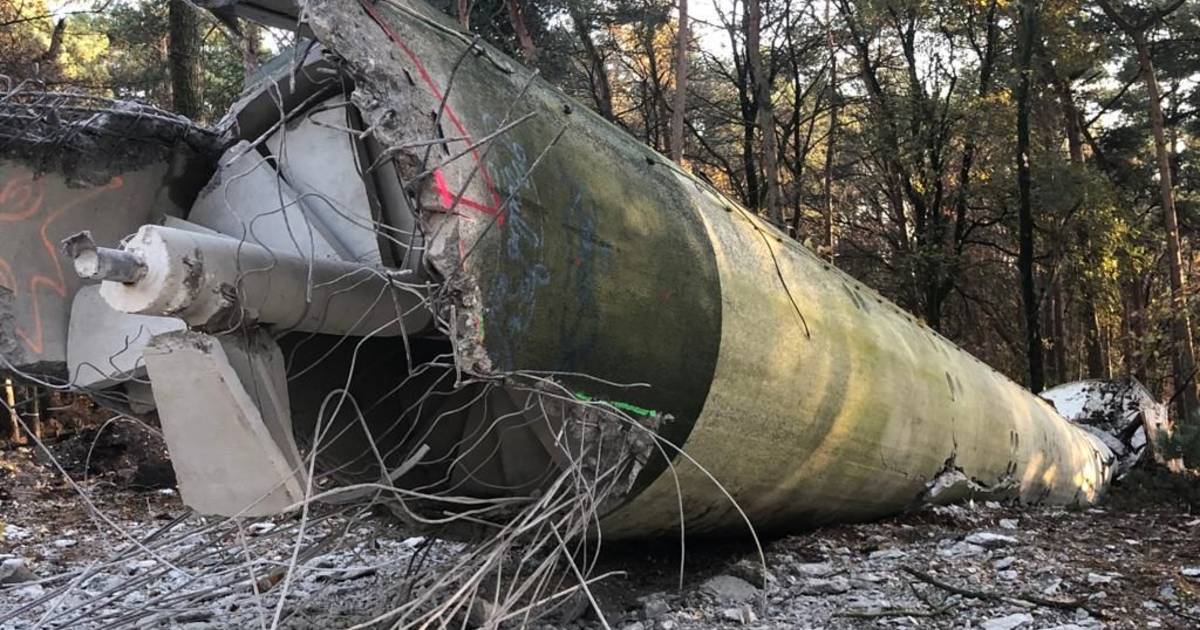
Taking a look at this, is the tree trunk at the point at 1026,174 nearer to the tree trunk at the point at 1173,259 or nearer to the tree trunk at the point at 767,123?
the tree trunk at the point at 1173,259

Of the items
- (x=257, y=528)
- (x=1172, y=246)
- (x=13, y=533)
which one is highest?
(x=1172, y=246)

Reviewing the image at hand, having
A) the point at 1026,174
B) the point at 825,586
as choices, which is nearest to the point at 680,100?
the point at 1026,174

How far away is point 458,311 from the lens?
2.55m

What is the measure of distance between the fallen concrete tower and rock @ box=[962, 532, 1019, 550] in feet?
3.83

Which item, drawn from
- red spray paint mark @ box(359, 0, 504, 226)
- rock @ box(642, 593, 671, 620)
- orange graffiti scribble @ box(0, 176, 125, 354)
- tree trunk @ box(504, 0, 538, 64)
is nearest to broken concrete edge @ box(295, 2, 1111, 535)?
red spray paint mark @ box(359, 0, 504, 226)

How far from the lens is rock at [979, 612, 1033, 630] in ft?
12.4

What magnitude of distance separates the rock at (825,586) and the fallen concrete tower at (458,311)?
1.22ft

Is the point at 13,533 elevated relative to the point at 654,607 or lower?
lower

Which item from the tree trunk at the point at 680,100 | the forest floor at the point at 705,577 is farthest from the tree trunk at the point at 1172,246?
the forest floor at the point at 705,577

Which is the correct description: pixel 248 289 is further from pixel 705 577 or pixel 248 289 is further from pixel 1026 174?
pixel 1026 174

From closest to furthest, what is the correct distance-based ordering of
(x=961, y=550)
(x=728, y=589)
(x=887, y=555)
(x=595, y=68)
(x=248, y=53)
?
(x=248, y=53) → (x=728, y=589) → (x=887, y=555) → (x=961, y=550) → (x=595, y=68)

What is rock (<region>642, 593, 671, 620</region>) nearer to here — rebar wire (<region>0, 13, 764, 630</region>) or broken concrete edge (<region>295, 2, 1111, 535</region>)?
rebar wire (<region>0, 13, 764, 630</region>)

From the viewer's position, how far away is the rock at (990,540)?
17.4 ft

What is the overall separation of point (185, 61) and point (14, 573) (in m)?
6.44
